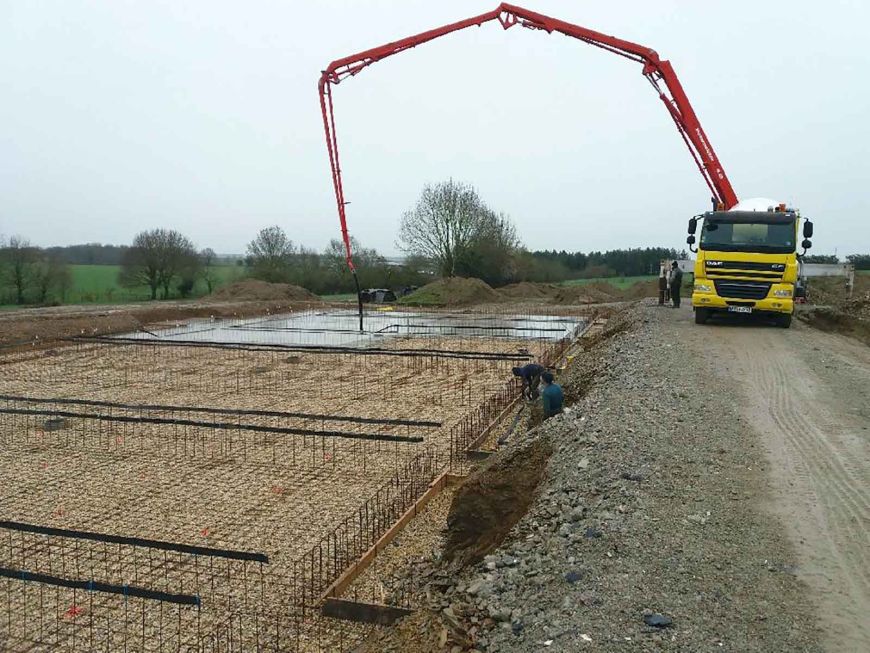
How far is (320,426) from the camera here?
374 inches

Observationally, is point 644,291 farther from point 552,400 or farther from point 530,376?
point 552,400

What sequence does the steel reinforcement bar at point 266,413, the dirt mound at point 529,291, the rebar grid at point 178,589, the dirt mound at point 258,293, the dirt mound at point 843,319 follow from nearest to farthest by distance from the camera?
the rebar grid at point 178,589
the steel reinforcement bar at point 266,413
the dirt mound at point 843,319
the dirt mound at point 258,293
the dirt mound at point 529,291

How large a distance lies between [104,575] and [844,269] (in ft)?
58.3

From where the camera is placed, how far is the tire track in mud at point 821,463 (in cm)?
346

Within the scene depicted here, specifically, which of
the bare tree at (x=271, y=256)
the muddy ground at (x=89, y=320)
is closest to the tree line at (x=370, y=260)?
the bare tree at (x=271, y=256)

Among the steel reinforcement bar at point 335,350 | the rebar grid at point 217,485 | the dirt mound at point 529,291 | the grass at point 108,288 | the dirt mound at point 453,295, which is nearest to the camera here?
the rebar grid at point 217,485

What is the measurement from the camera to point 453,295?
31.9 m

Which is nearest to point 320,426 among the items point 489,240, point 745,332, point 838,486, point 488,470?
point 488,470

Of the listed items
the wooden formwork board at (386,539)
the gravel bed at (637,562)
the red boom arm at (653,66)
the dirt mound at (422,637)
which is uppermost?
the red boom arm at (653,66)

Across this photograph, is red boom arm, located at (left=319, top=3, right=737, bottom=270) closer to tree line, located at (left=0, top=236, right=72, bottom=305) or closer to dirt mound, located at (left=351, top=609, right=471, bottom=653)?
dirt mound, located at (left=351, top=609, right=471, bottom=653)

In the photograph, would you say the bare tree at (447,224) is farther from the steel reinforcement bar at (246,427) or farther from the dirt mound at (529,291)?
the steel reinforcement bar at (246,427)

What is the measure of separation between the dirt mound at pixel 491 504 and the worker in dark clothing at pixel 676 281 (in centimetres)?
1165

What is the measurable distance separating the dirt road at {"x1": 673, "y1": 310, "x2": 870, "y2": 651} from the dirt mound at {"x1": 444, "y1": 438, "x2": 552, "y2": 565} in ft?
5.66

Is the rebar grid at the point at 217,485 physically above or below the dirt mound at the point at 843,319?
below
